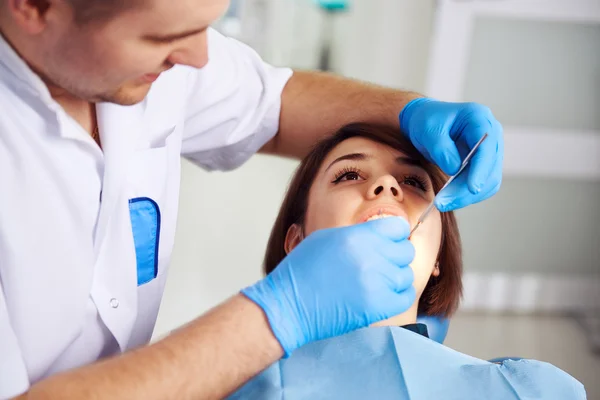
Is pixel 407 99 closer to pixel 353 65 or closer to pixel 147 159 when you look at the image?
pixel 147 159

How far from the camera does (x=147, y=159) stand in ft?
3.93

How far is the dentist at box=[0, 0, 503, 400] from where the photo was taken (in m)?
0.92

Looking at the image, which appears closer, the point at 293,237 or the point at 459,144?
the point at 459,144

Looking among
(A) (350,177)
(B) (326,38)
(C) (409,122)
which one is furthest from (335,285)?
(B) (326,38)

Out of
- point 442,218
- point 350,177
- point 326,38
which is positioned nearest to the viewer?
point 350,177

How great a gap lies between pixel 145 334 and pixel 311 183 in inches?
18.4

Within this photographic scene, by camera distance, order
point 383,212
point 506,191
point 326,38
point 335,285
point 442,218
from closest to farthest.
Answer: point 335,285 < point 383,212 < point 442,218 < point 506,191 < point 326,38

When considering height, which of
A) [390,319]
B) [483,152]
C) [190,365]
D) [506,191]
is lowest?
[506,191]

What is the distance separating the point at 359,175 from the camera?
1334mm

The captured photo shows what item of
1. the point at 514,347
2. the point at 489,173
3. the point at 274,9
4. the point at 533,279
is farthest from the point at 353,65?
the point at 489,173

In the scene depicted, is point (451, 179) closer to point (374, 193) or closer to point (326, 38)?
point (374, 193)

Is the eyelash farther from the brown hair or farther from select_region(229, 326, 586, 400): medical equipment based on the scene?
select_region(229, 326, 586, 400): medical equipment

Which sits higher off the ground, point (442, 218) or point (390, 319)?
point (442, 218)

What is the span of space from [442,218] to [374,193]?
0.25m
